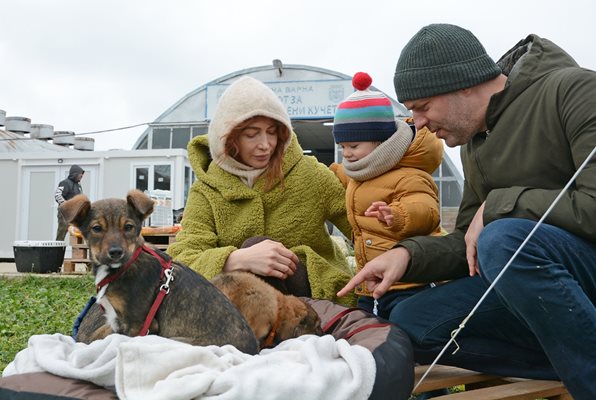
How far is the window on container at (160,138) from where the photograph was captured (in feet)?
71.1

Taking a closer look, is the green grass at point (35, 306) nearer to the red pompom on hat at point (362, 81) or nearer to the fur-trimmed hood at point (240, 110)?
the fur-trimmed hood at point (240, 110)

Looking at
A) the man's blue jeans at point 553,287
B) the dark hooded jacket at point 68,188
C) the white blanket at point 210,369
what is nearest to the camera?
the white blanket at point 210,369

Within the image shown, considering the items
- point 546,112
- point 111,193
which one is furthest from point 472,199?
Answer: point 111,193

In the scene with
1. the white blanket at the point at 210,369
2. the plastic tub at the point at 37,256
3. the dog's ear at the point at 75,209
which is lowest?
the plastic tub at the point at 37,256

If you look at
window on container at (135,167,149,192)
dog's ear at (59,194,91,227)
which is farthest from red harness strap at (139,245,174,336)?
window on container at (135,167,149,192)

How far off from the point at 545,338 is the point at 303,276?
1574 mm

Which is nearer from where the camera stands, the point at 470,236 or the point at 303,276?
the point at 470,236

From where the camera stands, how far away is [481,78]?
2639 mm

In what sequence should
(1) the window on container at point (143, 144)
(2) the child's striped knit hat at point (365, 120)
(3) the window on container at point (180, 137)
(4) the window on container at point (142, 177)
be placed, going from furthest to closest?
(1) the window on container at point (143, 144), (3) the window on container at point (180, 137), (4) the window on container at point (142, 177), (2) the child's striped knit hat at point (365, 120)

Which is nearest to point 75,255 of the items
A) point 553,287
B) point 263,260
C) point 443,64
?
point 263,260

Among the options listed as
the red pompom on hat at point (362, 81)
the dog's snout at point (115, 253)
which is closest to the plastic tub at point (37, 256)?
the red pompom on hat at point (362, 81)

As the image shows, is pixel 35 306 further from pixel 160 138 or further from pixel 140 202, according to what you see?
pixel 160 138

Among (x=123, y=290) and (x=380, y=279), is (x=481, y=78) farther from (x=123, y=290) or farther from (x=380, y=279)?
(x=123, y=290)

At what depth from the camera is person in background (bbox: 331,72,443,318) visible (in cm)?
333
